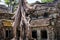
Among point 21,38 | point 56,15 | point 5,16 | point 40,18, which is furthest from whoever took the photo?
point 5,16

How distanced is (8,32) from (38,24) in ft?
9.88

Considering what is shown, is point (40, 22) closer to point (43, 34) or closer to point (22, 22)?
point (43, 34)

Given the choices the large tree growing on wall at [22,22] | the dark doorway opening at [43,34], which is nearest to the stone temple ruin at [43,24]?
the dark doorway opening at [43,34]

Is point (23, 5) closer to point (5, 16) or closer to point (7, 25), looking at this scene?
point (7, 25)

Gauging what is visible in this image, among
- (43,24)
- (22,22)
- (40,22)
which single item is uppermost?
(22,22)

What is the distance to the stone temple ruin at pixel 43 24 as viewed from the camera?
1398cm

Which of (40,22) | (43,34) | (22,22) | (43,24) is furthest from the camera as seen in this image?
(43,34)

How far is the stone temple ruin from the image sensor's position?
550 inches

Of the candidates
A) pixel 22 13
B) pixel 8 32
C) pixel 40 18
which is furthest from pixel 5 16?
pixel 22 13

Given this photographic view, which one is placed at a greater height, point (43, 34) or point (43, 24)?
point (43, 24)

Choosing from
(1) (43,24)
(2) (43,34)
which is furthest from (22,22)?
(2) (43,34)

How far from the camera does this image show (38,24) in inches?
575

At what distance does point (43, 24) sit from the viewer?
14.4 m

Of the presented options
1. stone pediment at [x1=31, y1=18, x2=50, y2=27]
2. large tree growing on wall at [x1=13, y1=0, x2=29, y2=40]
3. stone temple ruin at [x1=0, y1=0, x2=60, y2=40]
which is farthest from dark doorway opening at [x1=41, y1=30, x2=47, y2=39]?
large tree growing on wall at [x1=13, y1=0, x2=29, y2=40]
